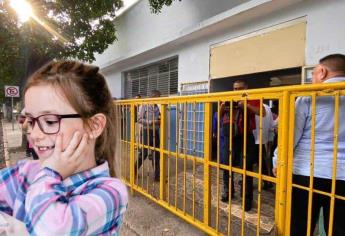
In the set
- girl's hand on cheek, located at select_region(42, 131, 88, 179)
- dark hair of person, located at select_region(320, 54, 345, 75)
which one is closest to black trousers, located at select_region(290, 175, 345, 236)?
dark hair of person, located at select_region(320, 54, 345, 75)

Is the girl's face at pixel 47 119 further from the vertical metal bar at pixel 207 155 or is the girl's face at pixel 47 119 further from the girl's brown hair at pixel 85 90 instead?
the vertical metal bar at pixel 207 155

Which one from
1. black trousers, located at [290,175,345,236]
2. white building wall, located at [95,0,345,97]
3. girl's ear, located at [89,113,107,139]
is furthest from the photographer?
white building wall, located at [95,0,345,97]

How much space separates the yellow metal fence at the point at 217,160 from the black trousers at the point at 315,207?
0.17 feet

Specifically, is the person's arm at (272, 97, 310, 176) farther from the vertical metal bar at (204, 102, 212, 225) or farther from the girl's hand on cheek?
the girl's hand on cheek

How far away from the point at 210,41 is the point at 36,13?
14.9ft

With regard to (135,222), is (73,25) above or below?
above

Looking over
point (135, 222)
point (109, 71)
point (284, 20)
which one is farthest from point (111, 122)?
point (109, 71)

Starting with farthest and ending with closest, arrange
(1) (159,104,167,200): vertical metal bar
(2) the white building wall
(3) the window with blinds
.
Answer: (3) the window with blinds
(2) the white building wall
(1) (159,104,167,200): vertical metal bar

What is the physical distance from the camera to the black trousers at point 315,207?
2.02m

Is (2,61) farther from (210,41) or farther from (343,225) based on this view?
(343,225)

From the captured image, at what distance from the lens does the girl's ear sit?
1.05m

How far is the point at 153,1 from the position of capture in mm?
7316

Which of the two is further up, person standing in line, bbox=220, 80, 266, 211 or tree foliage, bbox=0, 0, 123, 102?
tree foliage, bbox=0, 0, 123, 102

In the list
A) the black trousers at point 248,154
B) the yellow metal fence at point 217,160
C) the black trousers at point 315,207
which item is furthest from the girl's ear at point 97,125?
the black trousers at point 248,154
